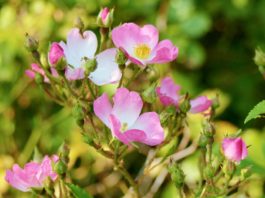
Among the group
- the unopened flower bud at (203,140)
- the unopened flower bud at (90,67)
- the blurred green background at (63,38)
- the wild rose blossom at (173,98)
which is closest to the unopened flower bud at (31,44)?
the unopened flower bud at (90,67)

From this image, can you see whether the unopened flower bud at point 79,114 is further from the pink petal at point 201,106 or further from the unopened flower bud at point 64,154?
the pink petal at point 201,106

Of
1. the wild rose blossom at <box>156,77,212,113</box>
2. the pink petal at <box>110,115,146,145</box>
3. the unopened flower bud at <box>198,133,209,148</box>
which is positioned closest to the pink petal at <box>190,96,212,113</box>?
the wild rose blossom at <box>156,77,212,113</box>

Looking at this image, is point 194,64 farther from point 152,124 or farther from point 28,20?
point 152,124

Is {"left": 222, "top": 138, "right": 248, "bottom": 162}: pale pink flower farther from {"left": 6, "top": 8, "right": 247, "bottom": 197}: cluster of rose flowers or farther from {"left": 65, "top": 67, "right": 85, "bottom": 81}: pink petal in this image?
{"left": 65, "top": 67, "right": 85, "bottom": 81}: pink petal

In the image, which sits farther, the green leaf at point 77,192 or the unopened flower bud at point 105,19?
the unopened flower bud at point 105,19

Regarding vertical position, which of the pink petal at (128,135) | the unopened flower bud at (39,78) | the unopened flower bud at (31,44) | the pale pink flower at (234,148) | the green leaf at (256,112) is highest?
the unopened flower bud at (31,44)

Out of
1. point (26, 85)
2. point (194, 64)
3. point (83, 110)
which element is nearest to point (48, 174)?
point (83, 110)

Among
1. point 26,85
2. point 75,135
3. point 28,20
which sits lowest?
point 75,135

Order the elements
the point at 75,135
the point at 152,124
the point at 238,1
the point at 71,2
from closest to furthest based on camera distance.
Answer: the point at 152,124, the point at 71,2, the point at 75,135, the point at 238,1
